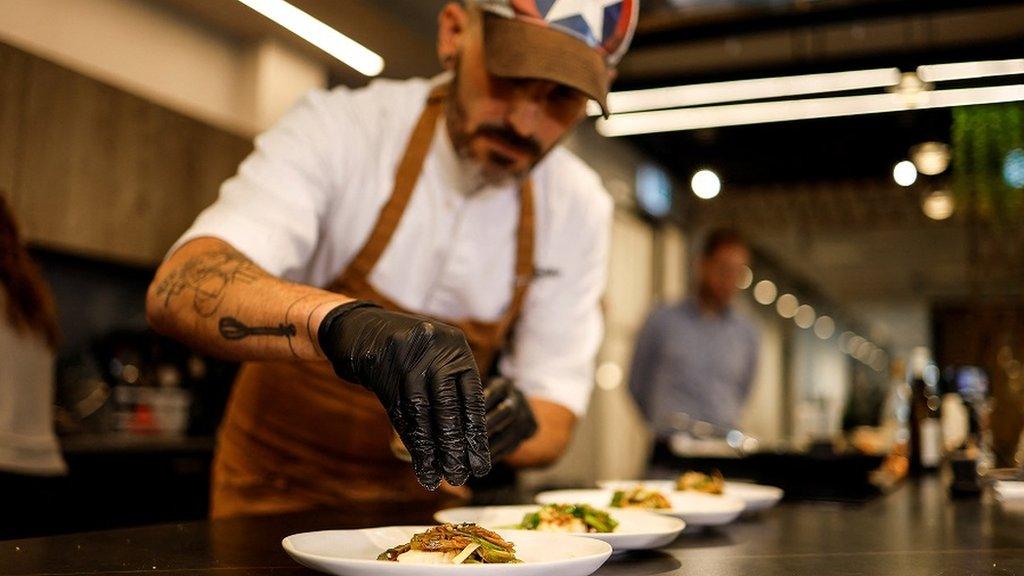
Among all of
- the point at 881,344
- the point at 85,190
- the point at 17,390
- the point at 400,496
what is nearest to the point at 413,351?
the point at 400,496

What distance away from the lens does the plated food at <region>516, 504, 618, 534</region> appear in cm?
103

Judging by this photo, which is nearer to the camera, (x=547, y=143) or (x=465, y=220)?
(x=547, y=143)

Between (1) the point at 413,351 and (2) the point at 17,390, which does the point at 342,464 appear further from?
(2) the point at 17,390

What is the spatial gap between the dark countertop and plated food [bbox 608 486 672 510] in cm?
7

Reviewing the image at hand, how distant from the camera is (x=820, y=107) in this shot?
5.21 m

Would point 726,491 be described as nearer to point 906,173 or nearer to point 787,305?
point 906,173

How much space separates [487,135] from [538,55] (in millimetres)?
190

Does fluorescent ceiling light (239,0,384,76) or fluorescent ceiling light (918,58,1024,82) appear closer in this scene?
fluorescent ceiling light (239,0,384,76)

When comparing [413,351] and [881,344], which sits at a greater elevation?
[881,344]

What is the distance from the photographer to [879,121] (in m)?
6.52

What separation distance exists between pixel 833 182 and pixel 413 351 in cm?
743

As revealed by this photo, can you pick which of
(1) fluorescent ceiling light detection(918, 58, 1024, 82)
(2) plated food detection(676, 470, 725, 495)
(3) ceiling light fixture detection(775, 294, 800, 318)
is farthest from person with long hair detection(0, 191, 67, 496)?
(3) ceiling light fixture detection(775, 294, 800, 318)

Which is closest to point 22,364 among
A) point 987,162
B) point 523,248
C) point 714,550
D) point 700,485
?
point 523,248

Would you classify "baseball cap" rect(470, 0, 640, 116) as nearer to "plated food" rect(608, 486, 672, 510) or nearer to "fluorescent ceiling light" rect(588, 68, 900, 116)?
"plated food" rect(608, 486, 672, 510)
